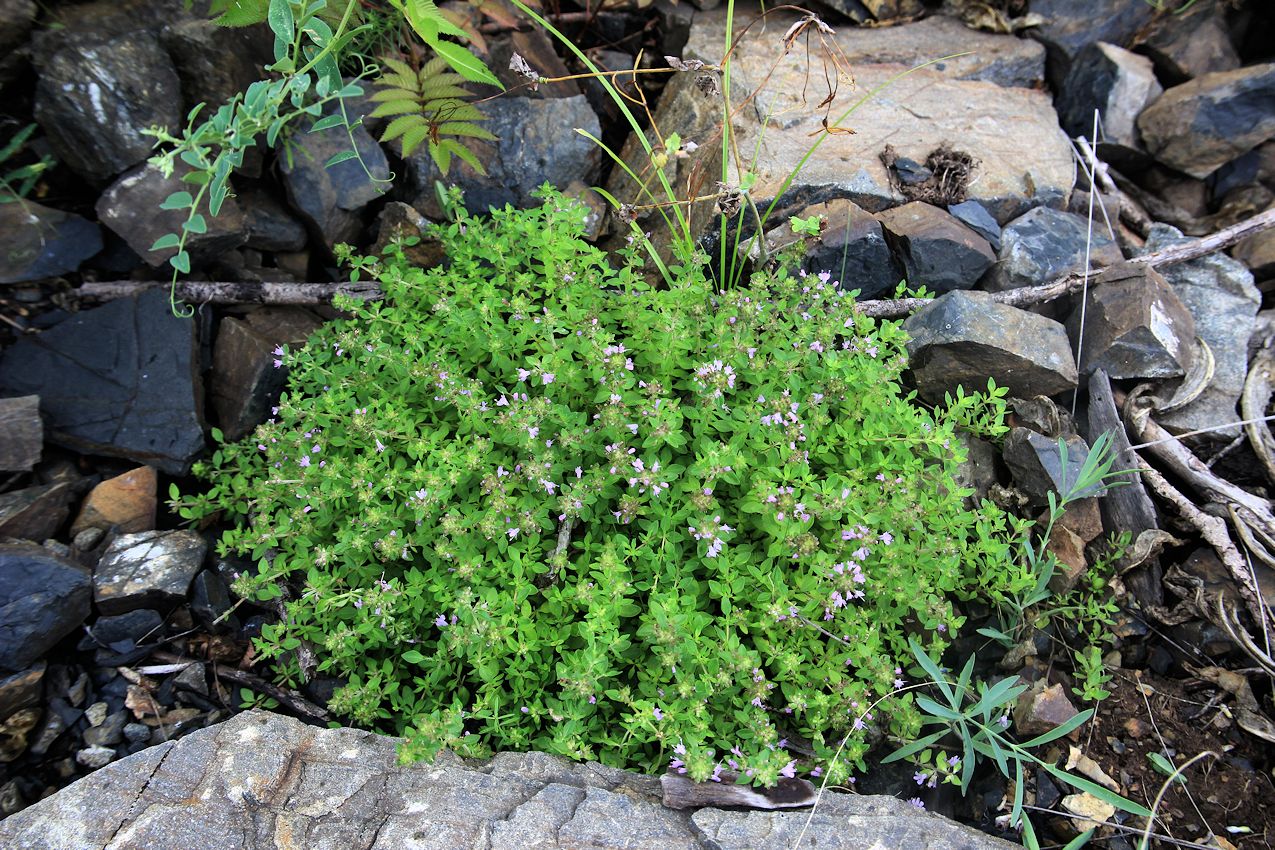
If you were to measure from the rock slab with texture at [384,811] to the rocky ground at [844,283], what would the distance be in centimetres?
57

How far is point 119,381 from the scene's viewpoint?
426 cm

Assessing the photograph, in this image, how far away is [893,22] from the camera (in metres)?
6.00

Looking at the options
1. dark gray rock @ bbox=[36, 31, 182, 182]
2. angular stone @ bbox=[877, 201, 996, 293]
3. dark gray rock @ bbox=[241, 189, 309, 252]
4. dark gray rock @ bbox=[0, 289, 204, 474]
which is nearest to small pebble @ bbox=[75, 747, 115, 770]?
dark gray rock @ bbox=[0, 289, 204, 474]

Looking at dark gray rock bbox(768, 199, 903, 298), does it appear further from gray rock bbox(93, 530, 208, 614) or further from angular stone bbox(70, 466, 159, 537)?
angular stone bbox(70, 466, 159, 537)

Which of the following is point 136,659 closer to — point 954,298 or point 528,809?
point 528,809

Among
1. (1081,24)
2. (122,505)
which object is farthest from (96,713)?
(1081,24)

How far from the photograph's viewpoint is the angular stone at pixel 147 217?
4402mm

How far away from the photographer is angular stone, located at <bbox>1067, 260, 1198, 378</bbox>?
4324mm

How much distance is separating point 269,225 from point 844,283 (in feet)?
10.4

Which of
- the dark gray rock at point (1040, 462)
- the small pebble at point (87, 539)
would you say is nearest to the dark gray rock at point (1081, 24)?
the dark gray rock at point (1040, 462)

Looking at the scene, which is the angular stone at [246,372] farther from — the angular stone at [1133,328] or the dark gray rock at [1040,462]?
the angular stone at [1133,328]

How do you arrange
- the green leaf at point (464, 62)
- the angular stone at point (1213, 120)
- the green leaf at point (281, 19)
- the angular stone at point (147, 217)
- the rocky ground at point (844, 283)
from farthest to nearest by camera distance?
1. the angular stone at point (1213, 120)
2. the angular stone at point (147, 217)
3. the green leaf at point (464, 62)
4. the rocky ground at point (844, 283)
5. the green leaf at point (281, 19)

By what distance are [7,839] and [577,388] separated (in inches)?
98.0

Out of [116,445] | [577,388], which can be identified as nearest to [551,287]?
[577,388]
